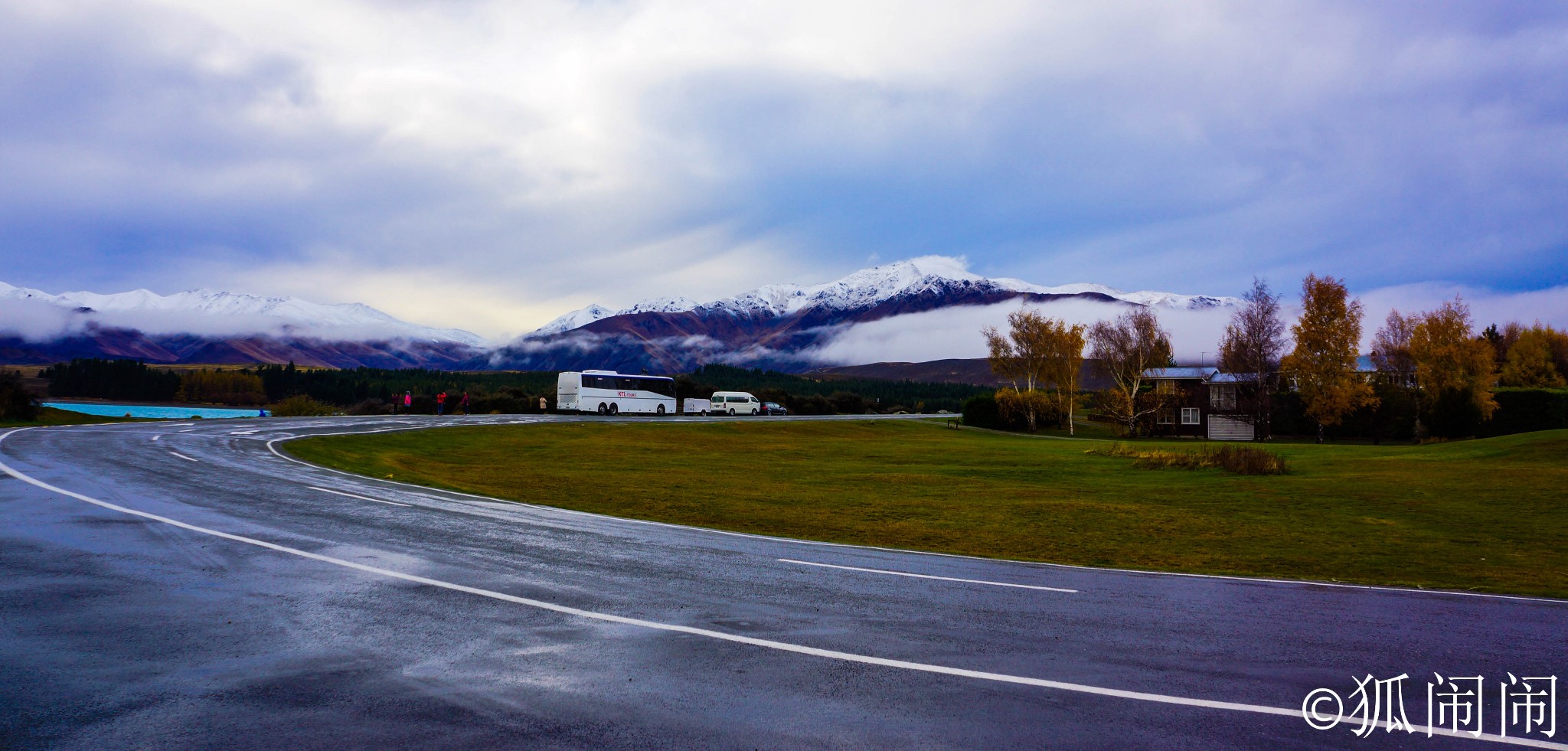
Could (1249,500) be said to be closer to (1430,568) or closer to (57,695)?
(1430,568)

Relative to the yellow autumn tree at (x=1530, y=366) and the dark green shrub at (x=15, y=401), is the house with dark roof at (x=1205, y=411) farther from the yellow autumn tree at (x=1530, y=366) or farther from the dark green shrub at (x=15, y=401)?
the dark green shrub at (x=15, y=401)

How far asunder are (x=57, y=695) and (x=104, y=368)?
153252 millimetres

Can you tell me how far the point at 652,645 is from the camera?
24.2 ft

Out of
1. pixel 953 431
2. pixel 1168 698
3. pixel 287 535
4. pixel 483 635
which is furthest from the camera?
pixel 953 431

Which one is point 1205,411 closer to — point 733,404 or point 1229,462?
point 733,404

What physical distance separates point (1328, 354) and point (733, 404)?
59.1 meters

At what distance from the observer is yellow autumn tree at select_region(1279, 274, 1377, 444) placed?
6956cm

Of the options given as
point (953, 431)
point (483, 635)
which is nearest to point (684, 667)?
point (483, 635)

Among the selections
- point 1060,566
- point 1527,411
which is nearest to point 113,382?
point 1060,566

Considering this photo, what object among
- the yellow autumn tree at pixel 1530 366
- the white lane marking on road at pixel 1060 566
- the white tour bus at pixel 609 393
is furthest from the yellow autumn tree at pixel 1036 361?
the white lane marking on road at pixel 1060 566

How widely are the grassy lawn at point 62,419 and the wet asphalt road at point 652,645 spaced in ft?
135

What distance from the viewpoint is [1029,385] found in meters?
84.8

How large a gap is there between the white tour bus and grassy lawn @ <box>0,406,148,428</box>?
34503 mm

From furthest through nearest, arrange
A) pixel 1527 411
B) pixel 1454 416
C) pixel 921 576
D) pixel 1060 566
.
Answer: pixel 1454 416
pixel 1527 411
pixel 1060 566
pixel 921 576
